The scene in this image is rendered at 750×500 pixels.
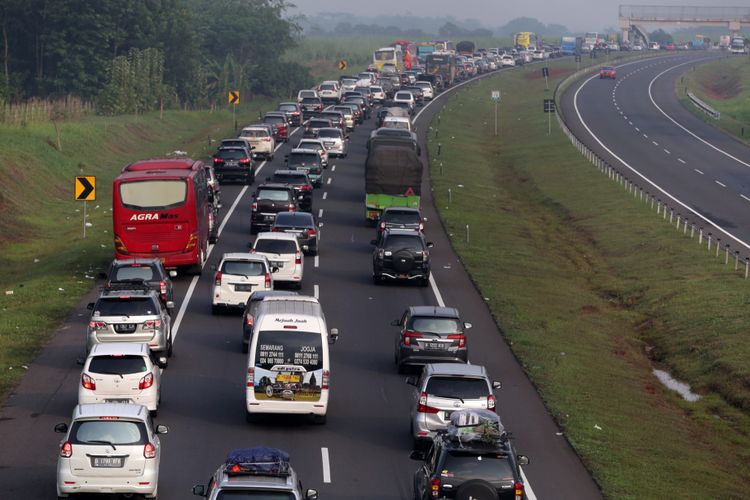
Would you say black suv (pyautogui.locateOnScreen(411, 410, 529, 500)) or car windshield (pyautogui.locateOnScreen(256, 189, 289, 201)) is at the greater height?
black suv (pyautogui.locateOnScreen(411, 410, 529, 500))

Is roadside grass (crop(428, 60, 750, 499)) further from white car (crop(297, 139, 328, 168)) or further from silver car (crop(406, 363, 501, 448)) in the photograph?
white car (crop(297, 139, 328, 168))

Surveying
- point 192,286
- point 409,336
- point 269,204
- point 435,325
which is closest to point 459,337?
point 435,325

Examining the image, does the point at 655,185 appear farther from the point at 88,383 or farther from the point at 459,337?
the point at 88,383

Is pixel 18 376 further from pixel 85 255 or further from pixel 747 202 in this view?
pixel 747 202

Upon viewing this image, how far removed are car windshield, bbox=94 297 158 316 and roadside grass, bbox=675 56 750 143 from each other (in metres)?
78.0

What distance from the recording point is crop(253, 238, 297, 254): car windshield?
44.4 metres

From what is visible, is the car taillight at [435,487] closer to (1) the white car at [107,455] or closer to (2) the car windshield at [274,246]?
(1) the white car at [107,455]

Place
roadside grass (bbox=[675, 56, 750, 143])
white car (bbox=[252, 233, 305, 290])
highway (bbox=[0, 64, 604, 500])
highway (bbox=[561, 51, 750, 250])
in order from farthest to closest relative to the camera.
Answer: roadside grass (bbox=[675, 56, 750, 143]) < highway (bbox=[561, 51, 750, 250]) < white car (bbox=[252, 233, 305, 290]) < highway (bbox=[0, 64, 604, 500])

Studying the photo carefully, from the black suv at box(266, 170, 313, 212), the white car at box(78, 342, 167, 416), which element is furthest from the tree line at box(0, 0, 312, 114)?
the white car at box(78, 342, 167, 416)

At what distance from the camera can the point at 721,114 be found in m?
126

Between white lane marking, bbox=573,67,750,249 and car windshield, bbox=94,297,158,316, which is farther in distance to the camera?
white lane marking, bbox=573,67,750,249

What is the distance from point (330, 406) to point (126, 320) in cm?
589

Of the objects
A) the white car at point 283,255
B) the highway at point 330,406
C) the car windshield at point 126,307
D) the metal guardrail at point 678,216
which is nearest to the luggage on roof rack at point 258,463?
the highway at point 330,406

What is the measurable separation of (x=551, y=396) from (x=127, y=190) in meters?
17.4
